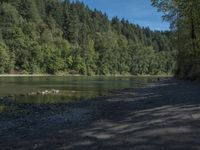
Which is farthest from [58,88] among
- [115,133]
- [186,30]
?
[115,133]

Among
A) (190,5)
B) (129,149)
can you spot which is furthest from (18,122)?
(190,5)

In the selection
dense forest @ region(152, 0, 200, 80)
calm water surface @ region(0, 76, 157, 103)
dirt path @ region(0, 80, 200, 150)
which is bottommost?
calm water surface @ region(0, 76, 157, 103)

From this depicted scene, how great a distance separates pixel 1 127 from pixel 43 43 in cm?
15761

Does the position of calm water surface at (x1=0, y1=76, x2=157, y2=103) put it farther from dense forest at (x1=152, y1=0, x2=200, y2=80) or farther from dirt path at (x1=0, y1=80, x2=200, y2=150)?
dirt path at (x1=0, y1=80, x2=200, y2=150)

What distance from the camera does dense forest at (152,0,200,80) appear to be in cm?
5116

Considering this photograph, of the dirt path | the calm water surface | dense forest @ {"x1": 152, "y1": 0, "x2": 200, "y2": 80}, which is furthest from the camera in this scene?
dense forest @ {"x1": 152, "y1": 0, "x2": 200, "y2": 80}

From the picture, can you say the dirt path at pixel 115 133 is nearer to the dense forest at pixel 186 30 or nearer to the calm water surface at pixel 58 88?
the calm water surface at pixel 58 88

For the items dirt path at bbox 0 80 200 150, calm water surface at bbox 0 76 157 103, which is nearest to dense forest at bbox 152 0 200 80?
calm water surface at bbox 0 76 157 103

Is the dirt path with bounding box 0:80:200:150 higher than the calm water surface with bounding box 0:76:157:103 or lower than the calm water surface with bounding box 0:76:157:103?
higher

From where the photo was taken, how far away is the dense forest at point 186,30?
5116cm

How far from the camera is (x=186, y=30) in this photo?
203 ft

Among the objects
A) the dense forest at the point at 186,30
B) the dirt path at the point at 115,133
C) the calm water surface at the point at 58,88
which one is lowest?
the calm water surface at the point at 58,88

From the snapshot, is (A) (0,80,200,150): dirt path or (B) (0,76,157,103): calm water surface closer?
(A) (0,80,200,150): dirt path

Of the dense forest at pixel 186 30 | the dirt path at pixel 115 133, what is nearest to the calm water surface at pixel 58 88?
the dense forest at pixel 186 30
